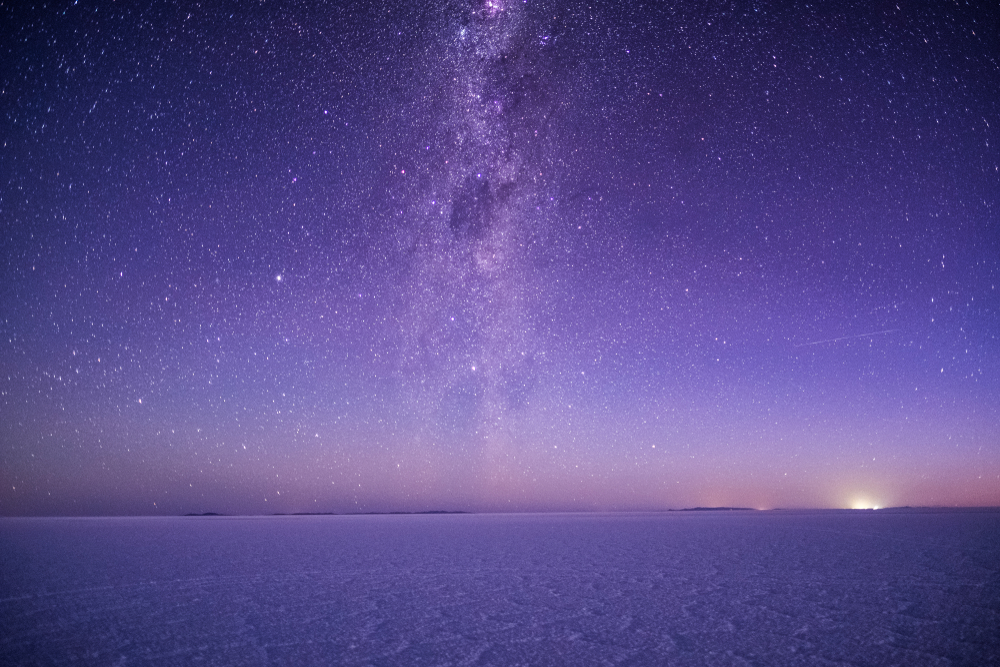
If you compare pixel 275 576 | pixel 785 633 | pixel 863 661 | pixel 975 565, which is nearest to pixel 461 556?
pixel 275 576

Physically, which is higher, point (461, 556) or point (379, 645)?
point (379, 645)

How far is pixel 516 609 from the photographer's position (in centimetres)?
441

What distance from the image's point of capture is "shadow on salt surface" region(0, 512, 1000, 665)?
3.25m

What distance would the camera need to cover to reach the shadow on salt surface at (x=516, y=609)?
3252 millimetres

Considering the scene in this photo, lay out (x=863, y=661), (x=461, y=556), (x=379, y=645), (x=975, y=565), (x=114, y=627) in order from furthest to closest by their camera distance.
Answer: (x=461, y=556) → (x=975, y=565) → (x=114, y=627) → (x=379, y=645) → (x=863, y=661)

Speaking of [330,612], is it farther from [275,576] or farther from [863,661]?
[863,661]

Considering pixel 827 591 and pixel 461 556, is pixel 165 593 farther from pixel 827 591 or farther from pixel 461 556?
pixel 827 591

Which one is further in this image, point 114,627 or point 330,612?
point 330,612

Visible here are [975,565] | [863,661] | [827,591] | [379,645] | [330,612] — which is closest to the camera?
[863,661]

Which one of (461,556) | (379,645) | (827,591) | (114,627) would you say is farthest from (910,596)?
(114,627)

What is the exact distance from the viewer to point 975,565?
247 inches

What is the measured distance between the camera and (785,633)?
3529 millimetres

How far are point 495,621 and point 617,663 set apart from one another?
4.08 feet

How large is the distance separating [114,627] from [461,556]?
5301mm
